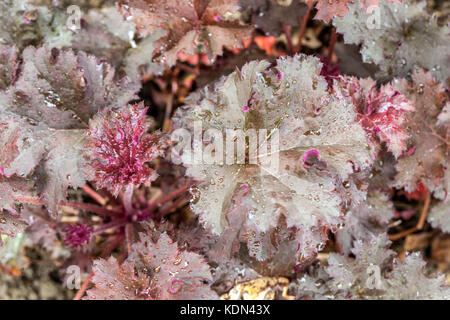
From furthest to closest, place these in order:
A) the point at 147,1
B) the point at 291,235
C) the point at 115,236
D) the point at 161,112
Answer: the point at 161,112 < the point at 115,236 < the point at 147,1 < the point at 291,235

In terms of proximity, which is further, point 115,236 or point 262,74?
point 115,236

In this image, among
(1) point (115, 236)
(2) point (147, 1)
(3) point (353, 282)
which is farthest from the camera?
(1) point (115, 236)

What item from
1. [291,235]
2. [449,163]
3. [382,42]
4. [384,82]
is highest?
[382,42]

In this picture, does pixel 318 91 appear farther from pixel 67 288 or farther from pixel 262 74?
pixel 67 288

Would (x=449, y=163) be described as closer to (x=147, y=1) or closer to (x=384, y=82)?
(x=384, y=82)
